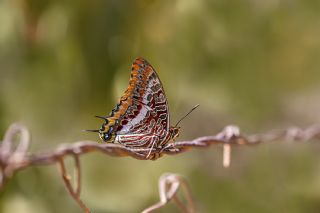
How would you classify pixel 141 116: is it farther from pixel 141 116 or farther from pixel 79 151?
pixel 79 151

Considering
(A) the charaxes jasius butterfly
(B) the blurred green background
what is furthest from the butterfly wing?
(B) the blurred green background

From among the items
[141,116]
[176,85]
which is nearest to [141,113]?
[141,116]

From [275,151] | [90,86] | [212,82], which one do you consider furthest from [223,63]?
[90,86]

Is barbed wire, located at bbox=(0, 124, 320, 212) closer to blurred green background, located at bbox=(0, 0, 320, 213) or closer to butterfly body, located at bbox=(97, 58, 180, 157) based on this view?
butterfly body, located at bbox=(97, 58, 180, 157)

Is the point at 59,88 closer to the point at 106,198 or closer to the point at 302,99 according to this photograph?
the point at 106,198

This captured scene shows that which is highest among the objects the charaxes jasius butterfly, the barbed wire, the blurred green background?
the blurred green background

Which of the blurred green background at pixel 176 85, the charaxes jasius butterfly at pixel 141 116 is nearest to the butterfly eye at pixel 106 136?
the charaxes jasius butterfly at pixel 141 116

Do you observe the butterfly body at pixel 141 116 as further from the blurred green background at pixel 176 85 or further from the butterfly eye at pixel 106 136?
the blurred green background at pixel 176 85
